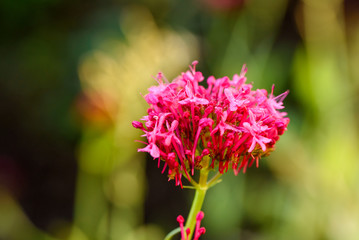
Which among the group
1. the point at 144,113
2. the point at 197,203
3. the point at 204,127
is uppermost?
the point at 144,113

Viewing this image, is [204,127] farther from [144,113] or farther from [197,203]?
[144,113]

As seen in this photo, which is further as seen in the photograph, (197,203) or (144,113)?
(144,113)

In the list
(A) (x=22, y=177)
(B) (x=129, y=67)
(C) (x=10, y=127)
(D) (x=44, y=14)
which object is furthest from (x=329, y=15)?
(C) (x=10, y=127)

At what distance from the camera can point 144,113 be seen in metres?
1.59

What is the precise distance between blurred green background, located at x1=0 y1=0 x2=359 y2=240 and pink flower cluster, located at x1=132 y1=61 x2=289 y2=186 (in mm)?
505

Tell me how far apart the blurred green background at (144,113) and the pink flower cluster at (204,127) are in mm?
505

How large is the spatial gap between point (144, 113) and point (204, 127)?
89cm

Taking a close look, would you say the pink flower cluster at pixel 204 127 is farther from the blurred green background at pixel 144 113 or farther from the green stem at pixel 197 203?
the blurred green background at pixel 144 113

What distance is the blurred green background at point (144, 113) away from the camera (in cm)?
144

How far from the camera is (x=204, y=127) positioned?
719 mm

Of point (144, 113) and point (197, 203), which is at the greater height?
point (144, 113)

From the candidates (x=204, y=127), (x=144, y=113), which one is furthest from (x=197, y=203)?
(x=144, y=113)

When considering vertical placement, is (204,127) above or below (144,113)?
below

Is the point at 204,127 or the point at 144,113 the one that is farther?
the point at 144,113
